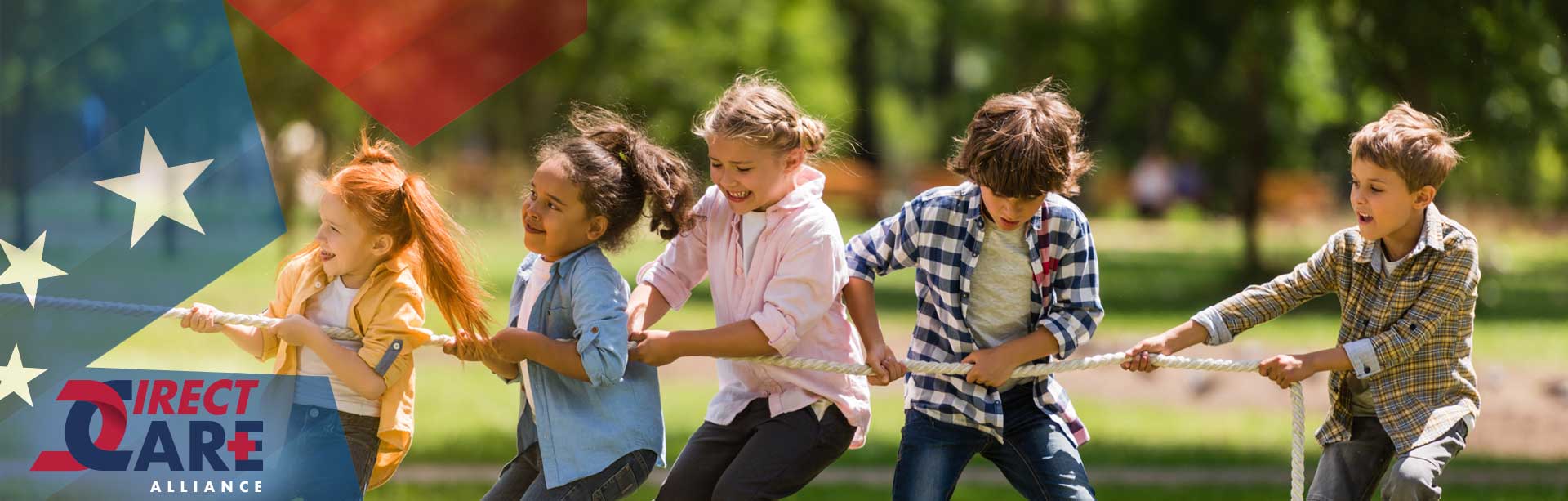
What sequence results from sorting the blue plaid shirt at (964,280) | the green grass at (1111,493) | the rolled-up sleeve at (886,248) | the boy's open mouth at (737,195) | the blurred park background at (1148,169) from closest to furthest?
1. the boy's open mouth at (737,195)
2. the blue plaid shirt at (964,280)
3. the rolled-up sleeve at (886,248)
4. the green grass at (1111,493)
5. the blurred park background at (1148,169)

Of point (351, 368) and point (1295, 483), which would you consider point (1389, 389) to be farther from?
point (351, 368)

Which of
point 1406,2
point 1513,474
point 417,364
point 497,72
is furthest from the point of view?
point 497,72

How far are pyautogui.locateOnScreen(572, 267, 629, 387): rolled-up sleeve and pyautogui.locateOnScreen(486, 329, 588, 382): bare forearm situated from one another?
2 centimetres

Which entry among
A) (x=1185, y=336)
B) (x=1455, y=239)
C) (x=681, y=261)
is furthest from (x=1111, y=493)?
(x=681, y=261)

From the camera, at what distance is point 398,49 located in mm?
19438

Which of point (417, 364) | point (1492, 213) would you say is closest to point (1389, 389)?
point (417, 364)

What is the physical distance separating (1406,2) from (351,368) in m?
8.25

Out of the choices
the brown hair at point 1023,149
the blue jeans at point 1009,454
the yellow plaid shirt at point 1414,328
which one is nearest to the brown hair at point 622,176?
the brown hair at point 1023,149

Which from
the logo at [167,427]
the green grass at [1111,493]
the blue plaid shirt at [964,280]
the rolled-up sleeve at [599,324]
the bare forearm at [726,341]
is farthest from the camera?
the green grass at [1111,493]

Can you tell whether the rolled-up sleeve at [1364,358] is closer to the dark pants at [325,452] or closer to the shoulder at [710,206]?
the shoulder at [710,206]

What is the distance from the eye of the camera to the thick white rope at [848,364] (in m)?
3.66

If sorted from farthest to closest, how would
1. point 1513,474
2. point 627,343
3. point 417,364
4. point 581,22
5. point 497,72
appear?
point 497,72, point 581,22, point 417,364, point 1513,474, point 627,343

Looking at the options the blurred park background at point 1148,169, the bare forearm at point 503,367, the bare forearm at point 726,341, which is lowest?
the bare forearm at point 726,341

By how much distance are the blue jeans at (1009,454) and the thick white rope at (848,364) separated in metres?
0.17
